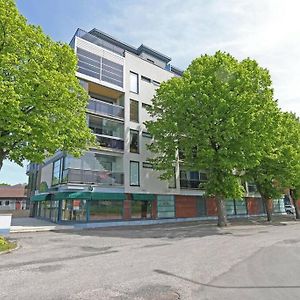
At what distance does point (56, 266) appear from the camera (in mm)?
9195

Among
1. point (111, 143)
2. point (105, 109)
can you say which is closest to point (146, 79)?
point (105, 109)

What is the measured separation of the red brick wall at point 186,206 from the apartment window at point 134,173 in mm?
5530

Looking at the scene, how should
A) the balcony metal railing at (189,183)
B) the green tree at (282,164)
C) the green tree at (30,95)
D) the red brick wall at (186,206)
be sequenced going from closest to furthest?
the green tree at (30,95) < the green tree at (282,164) < the red brick wall at (186,206) < the balcony metal railing at (189,183)

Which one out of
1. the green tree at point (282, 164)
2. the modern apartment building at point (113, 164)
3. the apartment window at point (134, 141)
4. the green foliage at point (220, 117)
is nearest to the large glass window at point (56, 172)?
the modern apartment building at point (113, 164)

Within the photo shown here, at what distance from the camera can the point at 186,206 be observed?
3106 centimetres

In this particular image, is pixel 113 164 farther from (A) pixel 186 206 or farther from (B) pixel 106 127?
(A) pixel 186 206

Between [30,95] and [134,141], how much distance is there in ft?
50.3

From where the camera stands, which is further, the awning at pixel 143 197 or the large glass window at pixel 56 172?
the awning at pixel 143 197

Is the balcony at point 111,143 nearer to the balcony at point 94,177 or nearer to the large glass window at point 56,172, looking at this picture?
the balcony at point 94,177

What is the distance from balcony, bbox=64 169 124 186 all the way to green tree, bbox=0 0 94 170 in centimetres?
851

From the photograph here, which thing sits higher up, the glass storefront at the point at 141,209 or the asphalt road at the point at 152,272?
the glass storefront at the point at 141,209

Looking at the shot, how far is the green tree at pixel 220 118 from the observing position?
67.4ft

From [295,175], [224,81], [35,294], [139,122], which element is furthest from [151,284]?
[295,175]

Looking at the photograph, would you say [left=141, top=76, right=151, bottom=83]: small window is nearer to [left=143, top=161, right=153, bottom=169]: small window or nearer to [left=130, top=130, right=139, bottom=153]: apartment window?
[left=130, top=130, right=139, bottom=153]: apartment window
